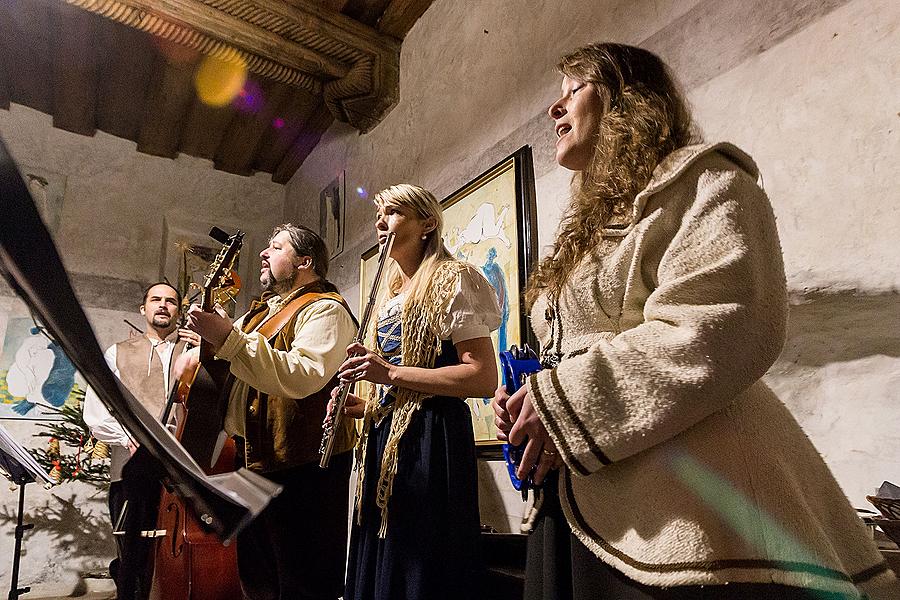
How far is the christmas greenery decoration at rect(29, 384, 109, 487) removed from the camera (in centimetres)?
383

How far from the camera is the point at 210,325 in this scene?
178 cm

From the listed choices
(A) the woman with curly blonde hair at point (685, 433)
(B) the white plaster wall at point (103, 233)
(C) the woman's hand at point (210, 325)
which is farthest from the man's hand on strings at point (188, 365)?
(B) the white plaster wall at point (103, 233)

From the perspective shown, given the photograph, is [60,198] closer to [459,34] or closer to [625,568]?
[459,34]

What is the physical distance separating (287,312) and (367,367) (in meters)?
0.77

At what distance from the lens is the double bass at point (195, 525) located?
2049 millimetres

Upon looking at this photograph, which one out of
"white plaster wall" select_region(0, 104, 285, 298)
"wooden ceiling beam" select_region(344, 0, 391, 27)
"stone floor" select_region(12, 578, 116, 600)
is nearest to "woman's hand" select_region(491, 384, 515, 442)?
"wooden ceiling beam" select_region(344, 0, 391, 27)

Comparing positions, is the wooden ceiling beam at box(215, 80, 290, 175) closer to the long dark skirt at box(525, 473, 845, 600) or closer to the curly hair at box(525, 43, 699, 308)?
the curly hair at box(525, 43, 699, 308)

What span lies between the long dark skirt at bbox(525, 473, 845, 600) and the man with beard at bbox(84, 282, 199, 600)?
1.34 meters

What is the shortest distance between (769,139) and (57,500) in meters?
4.93

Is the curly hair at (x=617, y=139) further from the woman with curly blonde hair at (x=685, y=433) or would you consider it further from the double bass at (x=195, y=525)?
the double bass at (x=195, y=525)

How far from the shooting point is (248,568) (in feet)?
6.43

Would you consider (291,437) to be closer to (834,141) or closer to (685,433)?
(685,433)

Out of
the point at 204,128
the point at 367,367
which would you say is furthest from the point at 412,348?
the point at 204,128

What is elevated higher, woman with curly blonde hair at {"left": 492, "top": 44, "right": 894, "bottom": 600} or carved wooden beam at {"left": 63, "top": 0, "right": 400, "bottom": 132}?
carved wooden beam at {"left": 63, "top": 0, "right": 400, "bottom": 132}
